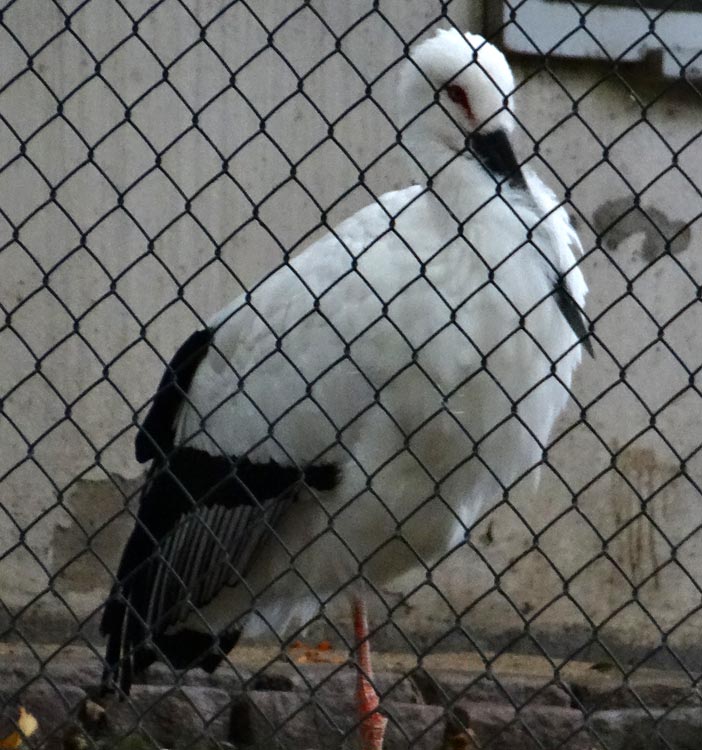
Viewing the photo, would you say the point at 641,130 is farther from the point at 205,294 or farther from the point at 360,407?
the point at 360,407

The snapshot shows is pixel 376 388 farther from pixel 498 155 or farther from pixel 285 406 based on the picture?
pixel 498 155

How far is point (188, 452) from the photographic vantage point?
3703mm

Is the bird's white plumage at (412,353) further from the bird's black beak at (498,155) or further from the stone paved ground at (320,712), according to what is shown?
the stone paved ground at (320,712)

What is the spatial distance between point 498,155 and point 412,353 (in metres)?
0.50

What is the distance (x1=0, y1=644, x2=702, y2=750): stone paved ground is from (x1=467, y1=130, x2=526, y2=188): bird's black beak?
42.8 inches

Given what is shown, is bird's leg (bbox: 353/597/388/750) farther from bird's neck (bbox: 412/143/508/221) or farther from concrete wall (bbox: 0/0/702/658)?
→ bird's neck (bbox: 412/143/508/221)

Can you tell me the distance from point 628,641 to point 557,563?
0.36m

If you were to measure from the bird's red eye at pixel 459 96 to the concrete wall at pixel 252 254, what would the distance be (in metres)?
0.93

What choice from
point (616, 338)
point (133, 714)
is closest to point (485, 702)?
point (133, 714)

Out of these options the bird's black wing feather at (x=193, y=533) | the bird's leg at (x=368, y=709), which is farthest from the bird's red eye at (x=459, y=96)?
the bird's leg at (x=368, y=709)

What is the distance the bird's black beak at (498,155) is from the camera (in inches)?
134

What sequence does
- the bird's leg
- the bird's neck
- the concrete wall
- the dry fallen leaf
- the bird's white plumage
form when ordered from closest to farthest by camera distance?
the dry fallen leaf < the bird's white plumage < the bird's neck < the bird's leg < the concrete wall

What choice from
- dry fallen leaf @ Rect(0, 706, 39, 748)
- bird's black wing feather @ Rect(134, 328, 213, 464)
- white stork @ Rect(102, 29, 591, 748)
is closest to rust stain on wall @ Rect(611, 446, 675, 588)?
white stork @ Rect(102, 29, 591, 748)

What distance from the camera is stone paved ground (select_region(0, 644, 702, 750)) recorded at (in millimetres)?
3438
